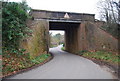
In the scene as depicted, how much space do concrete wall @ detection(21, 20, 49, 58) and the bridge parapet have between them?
2.94ft

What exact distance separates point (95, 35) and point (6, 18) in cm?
1147

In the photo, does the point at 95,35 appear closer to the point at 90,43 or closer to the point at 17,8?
the point at 90,43

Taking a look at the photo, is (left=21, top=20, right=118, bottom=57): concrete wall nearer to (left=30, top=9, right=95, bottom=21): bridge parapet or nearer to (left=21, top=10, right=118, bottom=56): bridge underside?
(left=21, top=10, right=118, bottom=56): bridge underside

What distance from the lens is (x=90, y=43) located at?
50.9 feet

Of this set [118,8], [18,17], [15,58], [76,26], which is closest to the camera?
[15,58]

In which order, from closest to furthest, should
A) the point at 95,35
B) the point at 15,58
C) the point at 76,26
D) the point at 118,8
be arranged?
1. the point at 15,58
2. the point at 118,8
3. the point at 95,35
4. the point at 76,26

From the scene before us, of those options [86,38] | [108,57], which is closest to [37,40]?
[86,38]

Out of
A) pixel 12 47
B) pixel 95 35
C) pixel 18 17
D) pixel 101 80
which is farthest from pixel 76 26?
pixel 101 80

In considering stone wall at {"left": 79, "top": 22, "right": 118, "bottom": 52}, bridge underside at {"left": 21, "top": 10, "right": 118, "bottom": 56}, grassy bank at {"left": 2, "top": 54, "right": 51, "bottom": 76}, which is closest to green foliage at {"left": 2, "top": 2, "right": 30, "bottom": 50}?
grassy bank at {"left": 2, "top": 54, "right": 51, "bottom": 76}

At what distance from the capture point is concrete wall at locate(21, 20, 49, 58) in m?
10.3

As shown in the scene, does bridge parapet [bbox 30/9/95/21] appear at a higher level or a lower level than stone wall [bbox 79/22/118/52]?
higher

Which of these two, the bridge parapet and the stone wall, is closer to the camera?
the bridge parapet

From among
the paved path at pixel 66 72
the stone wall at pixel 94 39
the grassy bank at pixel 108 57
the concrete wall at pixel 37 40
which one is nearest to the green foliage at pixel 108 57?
the grassy bank at pixel 108 57

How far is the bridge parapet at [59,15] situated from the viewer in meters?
14.0
